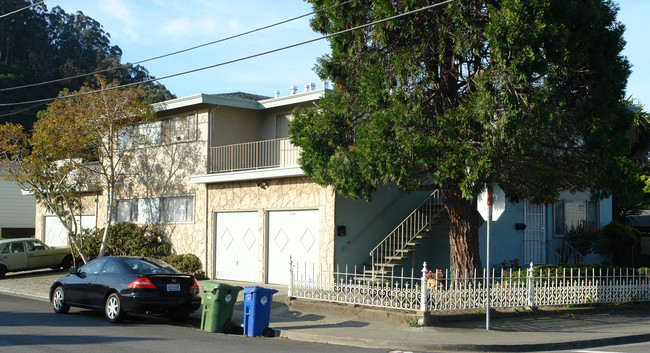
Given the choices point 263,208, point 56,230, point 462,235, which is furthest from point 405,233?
point 56,230

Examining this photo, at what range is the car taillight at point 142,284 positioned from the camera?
1237 cm

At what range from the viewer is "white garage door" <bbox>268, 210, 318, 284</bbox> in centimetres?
1744

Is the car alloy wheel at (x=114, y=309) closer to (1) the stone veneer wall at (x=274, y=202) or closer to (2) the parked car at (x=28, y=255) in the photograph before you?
(1) the stone veneer wall at (x=274, y=202)

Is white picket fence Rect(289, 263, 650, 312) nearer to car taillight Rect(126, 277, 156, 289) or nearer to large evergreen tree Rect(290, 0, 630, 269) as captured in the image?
large evergreen tree Rect(290, 0, 630, 269)

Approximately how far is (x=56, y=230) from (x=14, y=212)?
8.19 metres

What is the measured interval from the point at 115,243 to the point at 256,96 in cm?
767

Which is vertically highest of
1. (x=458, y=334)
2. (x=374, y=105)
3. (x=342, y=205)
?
(x=374, y=105)

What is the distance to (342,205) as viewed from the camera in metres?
17.0

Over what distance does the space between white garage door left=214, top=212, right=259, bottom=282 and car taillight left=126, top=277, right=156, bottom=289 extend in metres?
6.78

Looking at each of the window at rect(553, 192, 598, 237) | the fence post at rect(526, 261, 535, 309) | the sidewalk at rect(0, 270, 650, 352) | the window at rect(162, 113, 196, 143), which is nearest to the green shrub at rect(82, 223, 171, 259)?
the window at rect(162, 113, 196, 143)

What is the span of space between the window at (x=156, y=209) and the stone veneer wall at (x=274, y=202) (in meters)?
1.40

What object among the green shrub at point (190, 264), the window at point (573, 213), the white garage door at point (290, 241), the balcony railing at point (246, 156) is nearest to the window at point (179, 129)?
the balcony railing at point (246, 156)

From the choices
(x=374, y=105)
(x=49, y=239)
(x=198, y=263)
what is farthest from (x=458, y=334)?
(x=49, y=239)

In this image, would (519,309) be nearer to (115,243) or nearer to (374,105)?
(374,105)
